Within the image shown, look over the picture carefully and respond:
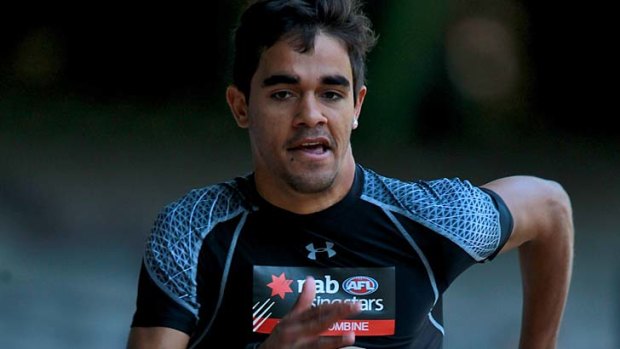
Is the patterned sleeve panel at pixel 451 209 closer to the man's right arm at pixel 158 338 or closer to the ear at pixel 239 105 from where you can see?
the ear at pixel 239 105

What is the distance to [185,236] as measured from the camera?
9.07ft

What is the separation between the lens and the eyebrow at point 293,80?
2725mm

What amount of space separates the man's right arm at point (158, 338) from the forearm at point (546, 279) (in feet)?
3.49

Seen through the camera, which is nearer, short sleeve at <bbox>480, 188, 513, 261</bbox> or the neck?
the neck

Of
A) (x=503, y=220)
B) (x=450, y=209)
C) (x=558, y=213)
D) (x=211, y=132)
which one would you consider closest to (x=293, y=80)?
(x=450, y=209)

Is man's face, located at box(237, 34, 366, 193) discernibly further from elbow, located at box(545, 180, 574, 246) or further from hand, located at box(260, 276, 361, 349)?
elbow, located at box(545, 180, 574, 246)

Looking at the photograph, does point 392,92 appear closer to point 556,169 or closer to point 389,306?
point 556,169

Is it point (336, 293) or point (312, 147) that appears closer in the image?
point (312, 147)

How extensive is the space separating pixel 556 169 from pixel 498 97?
1.39 feet

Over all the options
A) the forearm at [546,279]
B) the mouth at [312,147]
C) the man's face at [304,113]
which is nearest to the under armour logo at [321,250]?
the man's face at [304,113]

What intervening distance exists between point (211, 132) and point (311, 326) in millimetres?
2676

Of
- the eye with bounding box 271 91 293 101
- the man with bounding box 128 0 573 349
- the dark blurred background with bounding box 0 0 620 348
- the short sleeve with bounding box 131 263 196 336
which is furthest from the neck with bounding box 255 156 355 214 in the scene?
the dark blurred background with bounding box 0 0 620 348

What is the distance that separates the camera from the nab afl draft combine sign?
9.15 feet

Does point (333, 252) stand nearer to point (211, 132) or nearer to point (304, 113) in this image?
point (304, 113)
